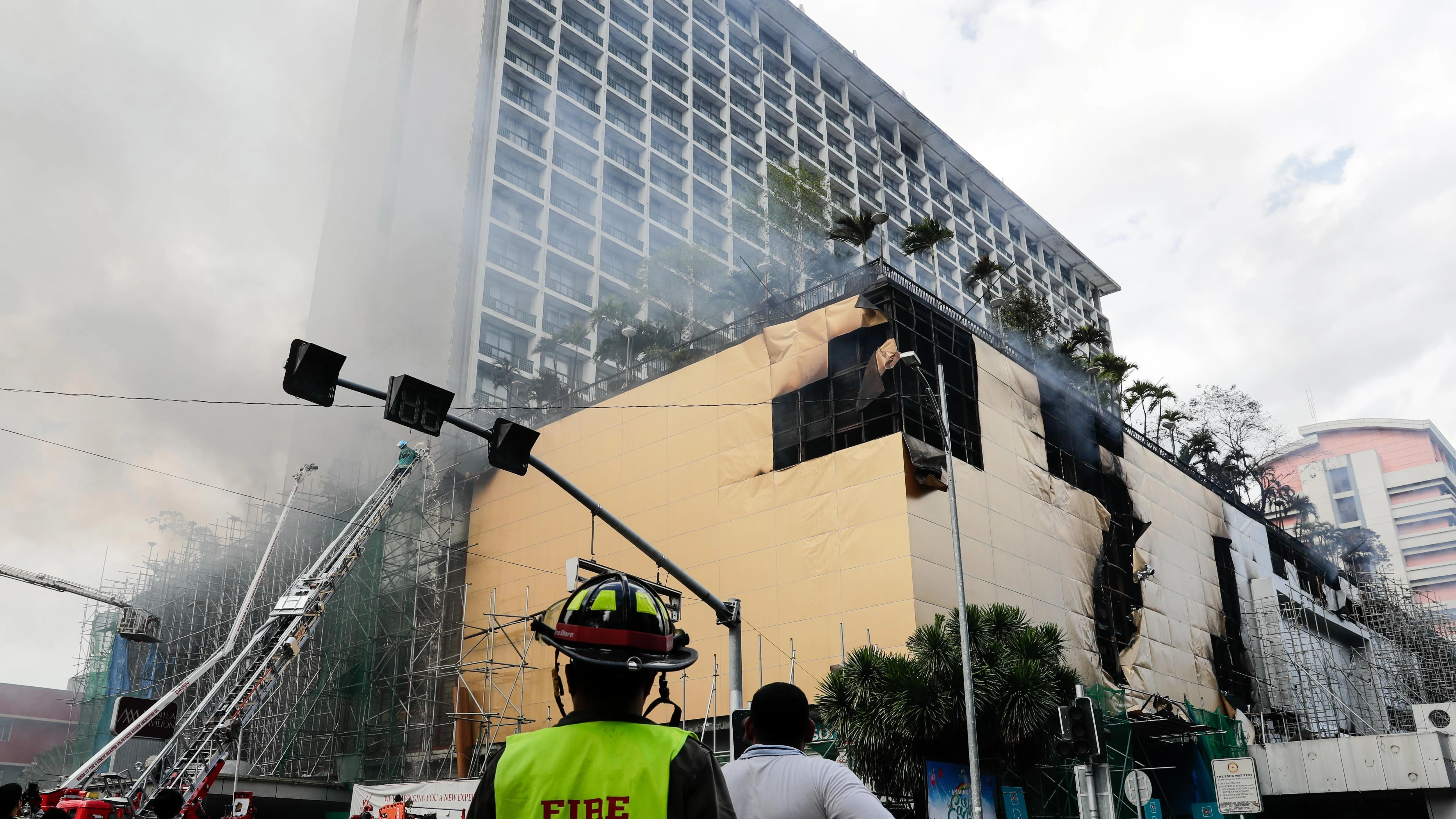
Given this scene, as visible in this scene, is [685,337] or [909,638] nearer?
[909,638]

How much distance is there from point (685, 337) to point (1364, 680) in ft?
122

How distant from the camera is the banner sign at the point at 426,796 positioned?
2594 cm

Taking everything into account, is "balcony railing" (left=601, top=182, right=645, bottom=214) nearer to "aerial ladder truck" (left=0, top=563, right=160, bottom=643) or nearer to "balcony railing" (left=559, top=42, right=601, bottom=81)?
"balcony railing" (left=559, top=42, right=601, bottom=81)

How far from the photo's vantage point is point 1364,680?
5000cm

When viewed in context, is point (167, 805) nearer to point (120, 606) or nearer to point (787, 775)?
point (787, 775)

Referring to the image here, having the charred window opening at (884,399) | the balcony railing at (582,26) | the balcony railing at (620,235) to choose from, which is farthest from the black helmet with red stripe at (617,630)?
the balcony railing at (582,26)

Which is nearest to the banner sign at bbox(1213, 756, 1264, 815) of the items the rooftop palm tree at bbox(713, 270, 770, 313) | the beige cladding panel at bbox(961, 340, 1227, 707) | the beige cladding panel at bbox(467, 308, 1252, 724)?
the beige cladding panel at bbox(467, 308, 1252, 724)

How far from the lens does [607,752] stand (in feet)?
8.40

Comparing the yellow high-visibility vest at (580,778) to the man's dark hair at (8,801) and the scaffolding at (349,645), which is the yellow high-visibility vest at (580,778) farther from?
the scaffolding at (349,645)

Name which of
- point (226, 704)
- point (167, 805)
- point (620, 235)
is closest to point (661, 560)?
point (167, 805)

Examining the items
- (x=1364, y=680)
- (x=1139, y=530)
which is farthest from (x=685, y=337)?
(x=1364, y=680)

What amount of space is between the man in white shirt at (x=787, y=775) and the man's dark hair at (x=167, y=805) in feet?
17.5

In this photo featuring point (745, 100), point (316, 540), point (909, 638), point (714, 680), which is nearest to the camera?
point (909, 638)

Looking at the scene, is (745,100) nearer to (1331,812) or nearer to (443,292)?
(443,292)
